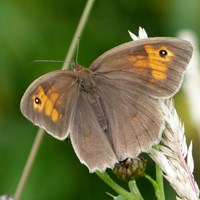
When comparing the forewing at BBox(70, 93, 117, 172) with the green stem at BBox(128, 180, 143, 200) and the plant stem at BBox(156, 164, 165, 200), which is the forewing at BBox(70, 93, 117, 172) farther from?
the plant stem at BBox(156, 164, 165, 200)

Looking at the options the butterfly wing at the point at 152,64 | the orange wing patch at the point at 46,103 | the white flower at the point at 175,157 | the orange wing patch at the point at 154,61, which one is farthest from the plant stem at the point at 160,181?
the orange wing patch at the point at 46,103

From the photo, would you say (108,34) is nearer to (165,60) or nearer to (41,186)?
(41,186)

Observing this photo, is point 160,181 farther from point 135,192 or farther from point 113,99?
point 113,99

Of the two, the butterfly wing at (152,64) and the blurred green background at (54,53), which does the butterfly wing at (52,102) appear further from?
the blurred green background at (54,53)

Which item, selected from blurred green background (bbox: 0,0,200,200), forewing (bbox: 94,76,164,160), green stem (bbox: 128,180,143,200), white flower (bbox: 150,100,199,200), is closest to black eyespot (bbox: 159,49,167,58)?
forewing (bbox: 94,76,164,160)

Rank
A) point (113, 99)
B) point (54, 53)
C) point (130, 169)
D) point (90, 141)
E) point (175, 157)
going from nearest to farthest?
point (175, 157)
point (130, 169)
point (90, 141)
point (113, 99)
point (54, 53)

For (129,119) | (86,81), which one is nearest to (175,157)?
(129,119)

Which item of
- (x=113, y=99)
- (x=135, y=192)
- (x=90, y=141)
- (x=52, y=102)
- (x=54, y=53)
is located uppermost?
(x=54, y=53)

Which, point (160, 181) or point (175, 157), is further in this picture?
point (160, 181)
